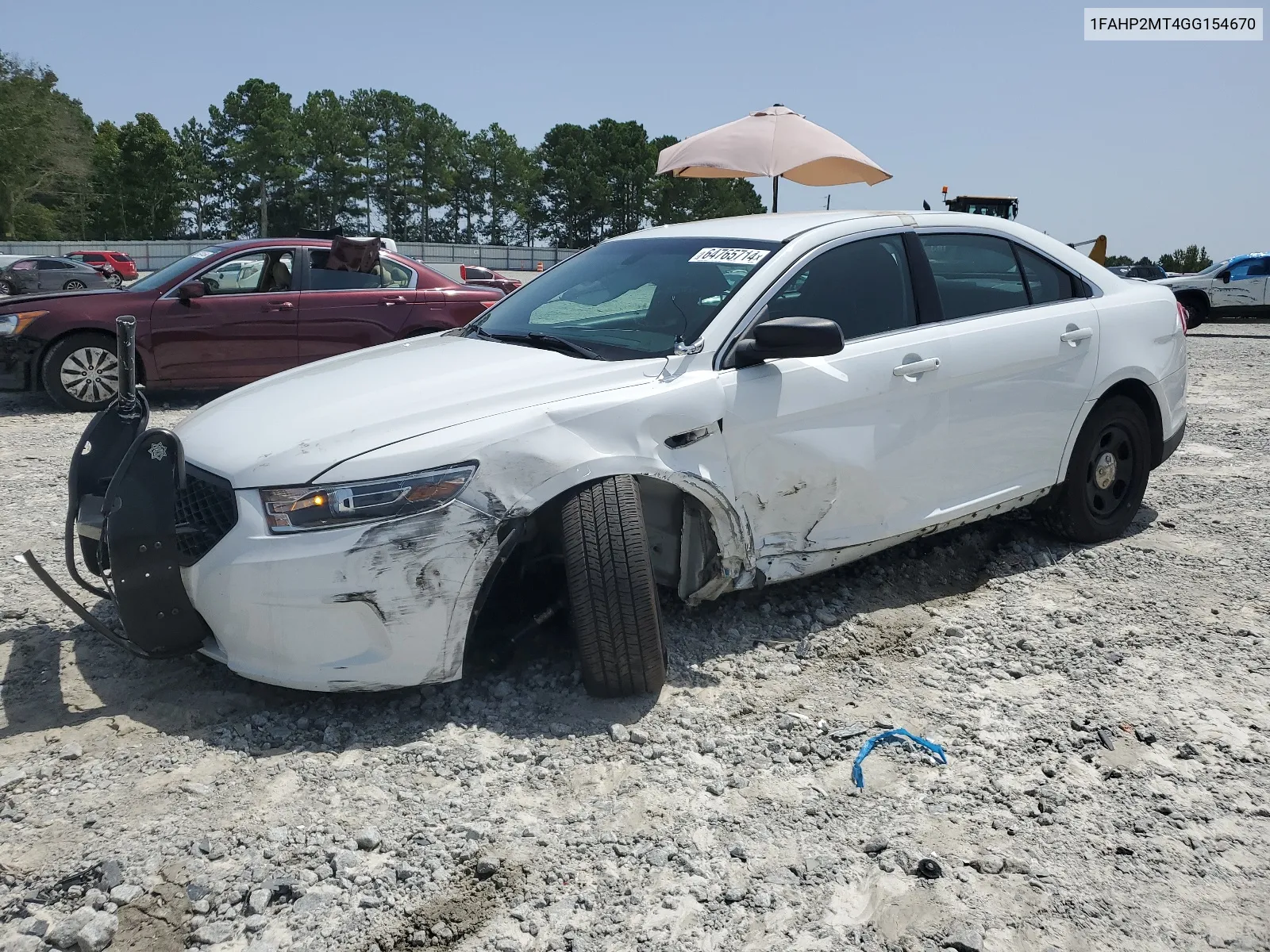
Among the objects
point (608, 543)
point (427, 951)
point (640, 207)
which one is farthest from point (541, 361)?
point (640, 207)

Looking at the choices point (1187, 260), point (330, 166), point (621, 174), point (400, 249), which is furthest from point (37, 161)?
point (1187, 260)

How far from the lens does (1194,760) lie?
3072 millimetres

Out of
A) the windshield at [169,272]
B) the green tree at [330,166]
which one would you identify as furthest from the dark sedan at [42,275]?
the green tree at [330,166]

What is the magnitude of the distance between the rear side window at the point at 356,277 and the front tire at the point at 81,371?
179 cm

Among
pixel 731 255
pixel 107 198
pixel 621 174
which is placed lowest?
pixel 731 255

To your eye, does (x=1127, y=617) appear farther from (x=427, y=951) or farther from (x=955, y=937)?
(x=427, y=951)

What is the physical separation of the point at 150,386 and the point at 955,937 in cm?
830

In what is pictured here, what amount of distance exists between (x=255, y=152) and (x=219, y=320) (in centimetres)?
7310

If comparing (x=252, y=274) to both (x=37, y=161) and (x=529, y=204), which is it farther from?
(x=529, y=204)

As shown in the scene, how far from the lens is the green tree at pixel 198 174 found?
234ft

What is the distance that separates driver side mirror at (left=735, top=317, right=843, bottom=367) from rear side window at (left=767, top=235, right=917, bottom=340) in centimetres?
31

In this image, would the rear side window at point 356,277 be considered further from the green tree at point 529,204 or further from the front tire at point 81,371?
the green tree at point 529,204

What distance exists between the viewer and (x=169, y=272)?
30.1 feet

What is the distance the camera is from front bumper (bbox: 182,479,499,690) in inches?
115
